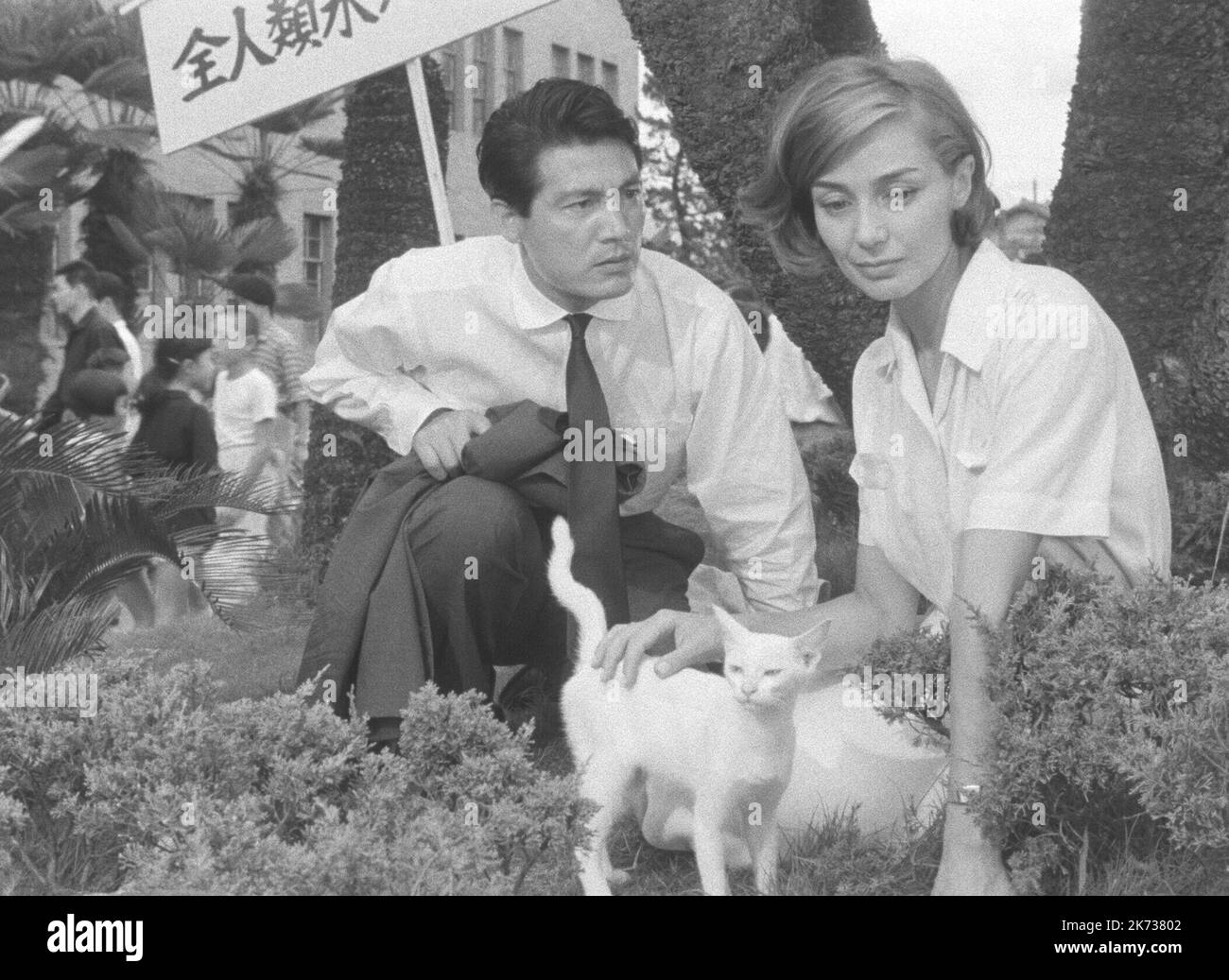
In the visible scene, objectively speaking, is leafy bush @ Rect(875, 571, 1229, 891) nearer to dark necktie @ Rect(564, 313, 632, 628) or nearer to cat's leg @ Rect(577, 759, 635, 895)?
cat's leg @ Rect(577, 759, 635, 895)

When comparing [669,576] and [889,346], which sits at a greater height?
[889,346]

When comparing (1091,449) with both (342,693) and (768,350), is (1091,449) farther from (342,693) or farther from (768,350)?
(768,350)

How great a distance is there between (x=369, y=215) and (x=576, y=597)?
10.8 ft

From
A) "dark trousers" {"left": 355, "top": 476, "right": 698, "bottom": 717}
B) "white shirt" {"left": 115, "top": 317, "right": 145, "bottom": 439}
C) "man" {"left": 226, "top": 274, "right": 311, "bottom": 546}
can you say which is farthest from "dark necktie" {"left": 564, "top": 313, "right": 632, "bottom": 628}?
"man" {"left": 226, "top": 274, "right": 311, "bottom": 546}

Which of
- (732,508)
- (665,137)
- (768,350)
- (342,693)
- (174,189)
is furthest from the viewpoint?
(174,189)

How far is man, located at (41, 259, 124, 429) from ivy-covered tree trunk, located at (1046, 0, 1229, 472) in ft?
9.90

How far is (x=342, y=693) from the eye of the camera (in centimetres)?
360

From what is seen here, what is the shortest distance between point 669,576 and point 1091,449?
1.25m

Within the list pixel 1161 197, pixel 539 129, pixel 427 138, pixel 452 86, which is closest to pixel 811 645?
pixel 539 129

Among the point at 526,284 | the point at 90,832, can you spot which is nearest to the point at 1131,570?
the point at 526,284

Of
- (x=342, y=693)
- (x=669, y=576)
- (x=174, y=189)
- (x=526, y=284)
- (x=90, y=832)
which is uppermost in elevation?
(x=174, y=189)
